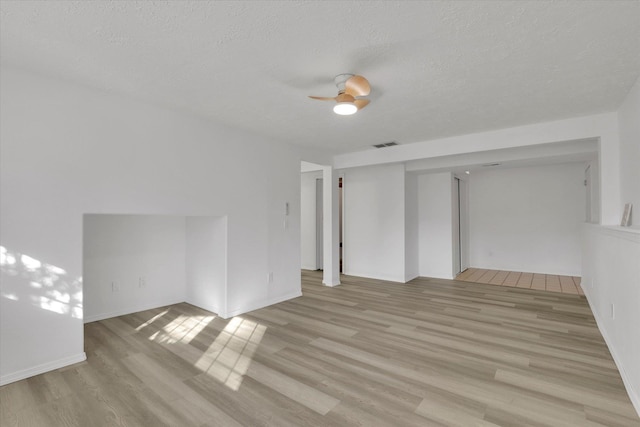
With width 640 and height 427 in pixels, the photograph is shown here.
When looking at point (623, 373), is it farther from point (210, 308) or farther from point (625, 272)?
point (210, 308)

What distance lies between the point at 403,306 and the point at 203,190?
3.07 metres

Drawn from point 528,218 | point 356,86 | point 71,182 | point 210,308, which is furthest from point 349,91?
point 528,218

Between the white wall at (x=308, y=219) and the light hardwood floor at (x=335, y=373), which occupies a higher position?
the white wall at (x=308, y=219)

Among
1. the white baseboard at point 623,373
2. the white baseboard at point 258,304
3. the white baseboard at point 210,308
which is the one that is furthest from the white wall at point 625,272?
the white baseboard at point 210,308

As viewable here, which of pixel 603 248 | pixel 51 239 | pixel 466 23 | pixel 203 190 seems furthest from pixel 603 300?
pixel 51 239

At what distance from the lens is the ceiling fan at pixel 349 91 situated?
7.84ft

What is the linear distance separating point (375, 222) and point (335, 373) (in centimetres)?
397

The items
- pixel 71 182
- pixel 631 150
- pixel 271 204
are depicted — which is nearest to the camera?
pixel 71 182

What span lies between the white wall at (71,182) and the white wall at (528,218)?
5.79 meters

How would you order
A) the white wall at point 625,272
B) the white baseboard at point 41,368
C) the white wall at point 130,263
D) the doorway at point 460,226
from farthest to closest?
1. the doorway at point 460,226
2. the white wall at point 130,263
3. the white baseboard at point 41,368
4. the white wall at point 625,272

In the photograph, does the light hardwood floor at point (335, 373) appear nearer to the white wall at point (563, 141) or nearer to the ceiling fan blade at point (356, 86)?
the white wall at point (563, 141)

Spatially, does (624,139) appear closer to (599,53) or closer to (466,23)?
(599,53)

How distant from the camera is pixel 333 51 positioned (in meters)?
2.14

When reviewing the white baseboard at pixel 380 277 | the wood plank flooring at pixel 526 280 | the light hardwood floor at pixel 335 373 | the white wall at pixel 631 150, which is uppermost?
the white wall at pixel 631 150
